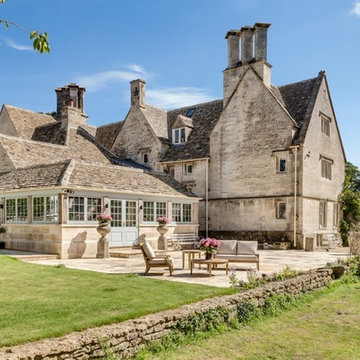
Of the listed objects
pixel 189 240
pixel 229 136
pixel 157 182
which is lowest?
pixel 189 240

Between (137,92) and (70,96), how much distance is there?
6315mm

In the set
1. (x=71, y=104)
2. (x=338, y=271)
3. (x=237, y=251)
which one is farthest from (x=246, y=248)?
(x=71, y=104)

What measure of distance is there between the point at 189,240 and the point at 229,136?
8604 mm

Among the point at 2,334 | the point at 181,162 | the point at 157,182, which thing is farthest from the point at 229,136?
the point at 2,334

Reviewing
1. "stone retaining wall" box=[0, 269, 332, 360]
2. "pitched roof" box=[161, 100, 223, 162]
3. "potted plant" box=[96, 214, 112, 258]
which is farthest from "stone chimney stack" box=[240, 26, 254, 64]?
"stone retaining wall" box=[0, 269, 332, 360]

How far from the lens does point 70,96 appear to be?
36.9m

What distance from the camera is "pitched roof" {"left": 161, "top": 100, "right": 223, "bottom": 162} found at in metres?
31.9

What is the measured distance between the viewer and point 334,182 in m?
32.6

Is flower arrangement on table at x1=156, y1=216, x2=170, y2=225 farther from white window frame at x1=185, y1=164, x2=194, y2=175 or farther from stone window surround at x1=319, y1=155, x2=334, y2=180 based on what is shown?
stone window surround at x1=319, y1=155, x2=334, y2=180

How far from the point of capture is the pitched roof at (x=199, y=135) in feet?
105

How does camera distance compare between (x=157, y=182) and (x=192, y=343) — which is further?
(x=157, y=182)

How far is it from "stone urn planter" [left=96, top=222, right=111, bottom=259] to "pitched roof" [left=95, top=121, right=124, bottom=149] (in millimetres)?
19659

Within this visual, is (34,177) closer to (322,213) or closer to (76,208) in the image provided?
(76,208)

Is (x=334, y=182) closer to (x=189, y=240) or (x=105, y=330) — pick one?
(x=189, y=240)
